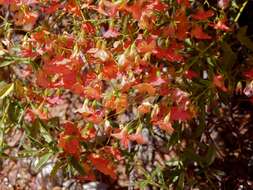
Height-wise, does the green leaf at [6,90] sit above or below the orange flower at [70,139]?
above

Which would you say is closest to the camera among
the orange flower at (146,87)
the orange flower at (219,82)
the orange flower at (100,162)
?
the orange flower at (146,87)

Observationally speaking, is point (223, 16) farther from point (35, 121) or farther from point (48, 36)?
point (35, 121)

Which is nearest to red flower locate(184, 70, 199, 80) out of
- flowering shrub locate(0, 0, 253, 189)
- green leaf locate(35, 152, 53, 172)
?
flowering shrub locate(0, 0, 253, 189)

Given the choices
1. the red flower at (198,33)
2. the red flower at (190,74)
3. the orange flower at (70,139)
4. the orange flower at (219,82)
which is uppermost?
the red flower at (198,33)

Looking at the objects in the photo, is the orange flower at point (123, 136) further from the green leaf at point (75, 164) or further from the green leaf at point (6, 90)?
the green leaf at point (6, 90)

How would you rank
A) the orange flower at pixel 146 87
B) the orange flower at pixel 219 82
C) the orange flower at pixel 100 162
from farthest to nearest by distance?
1. the orange flower at pixel 100 162
2. the orange flower at pixel 219 82
3. the orange flower at pixel 146 87

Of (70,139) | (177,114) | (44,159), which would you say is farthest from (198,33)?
(44,159)

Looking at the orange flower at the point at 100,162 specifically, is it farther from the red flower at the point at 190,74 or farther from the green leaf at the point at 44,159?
the red flower at the point at 190,74

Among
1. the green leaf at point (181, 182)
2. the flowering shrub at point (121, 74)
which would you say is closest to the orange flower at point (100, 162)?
the flowering shrub at point (121, 74)

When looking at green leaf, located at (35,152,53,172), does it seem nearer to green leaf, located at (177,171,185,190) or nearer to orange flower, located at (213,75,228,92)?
green leaf, located at (177,171,185,190)

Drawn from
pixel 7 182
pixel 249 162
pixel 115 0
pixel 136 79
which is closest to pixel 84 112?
pixel 136 79

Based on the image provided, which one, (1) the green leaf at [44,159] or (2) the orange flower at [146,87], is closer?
(2) the orange flower at [146,87]
